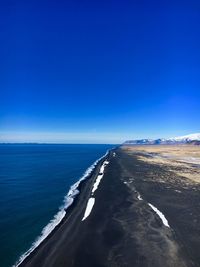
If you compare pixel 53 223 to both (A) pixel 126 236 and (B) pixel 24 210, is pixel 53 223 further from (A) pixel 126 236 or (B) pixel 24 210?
(A) pixel 126 236

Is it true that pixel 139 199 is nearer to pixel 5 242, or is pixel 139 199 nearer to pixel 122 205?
pixel 122 205

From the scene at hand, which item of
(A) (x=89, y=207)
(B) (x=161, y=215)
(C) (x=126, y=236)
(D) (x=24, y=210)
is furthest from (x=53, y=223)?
(B) (x=161, y=215)

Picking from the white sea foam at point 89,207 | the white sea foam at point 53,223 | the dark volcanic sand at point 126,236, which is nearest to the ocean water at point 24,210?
the white sea foam at point 53,223

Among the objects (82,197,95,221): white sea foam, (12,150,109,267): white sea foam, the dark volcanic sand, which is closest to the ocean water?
(12,150,109,267): white sea foam

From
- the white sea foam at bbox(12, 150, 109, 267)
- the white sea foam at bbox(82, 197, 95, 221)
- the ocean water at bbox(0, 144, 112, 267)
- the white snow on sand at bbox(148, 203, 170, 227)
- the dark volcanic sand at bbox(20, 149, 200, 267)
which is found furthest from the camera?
the white sea foam at bbox(82, 197, 95, 221)

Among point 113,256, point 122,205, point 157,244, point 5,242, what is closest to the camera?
point 113,256

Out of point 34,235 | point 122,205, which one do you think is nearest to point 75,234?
point 34,235

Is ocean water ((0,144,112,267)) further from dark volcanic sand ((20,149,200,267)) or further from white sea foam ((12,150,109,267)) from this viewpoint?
dark volcanic sand ((20,149,200,267))

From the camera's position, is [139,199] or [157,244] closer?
[157,244]
